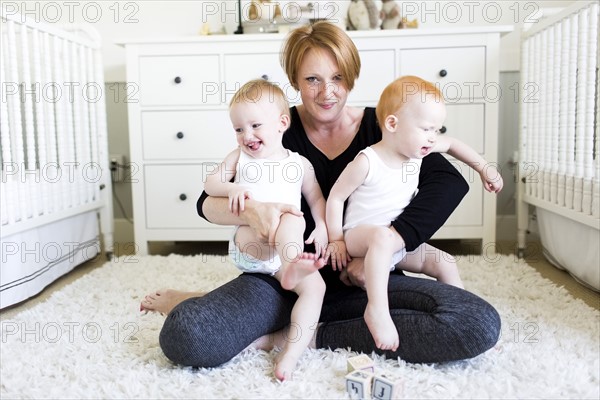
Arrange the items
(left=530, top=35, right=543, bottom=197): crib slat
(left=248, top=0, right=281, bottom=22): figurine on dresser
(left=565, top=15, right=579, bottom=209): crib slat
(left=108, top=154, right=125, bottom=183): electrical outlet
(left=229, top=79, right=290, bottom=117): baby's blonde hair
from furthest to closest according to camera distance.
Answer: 1. (left=108, top=154, right=125, bottom=183): electrical outlet
2. (left=248, top=0, right=281, bottom=22): figurine on dresser
3. (left=530, top=35, right=543, bottom=197): crib slat
4. (left=565, top=15, right=579, bottom=209): crib slat
5. (left=229, top=79, right=290, bottom=117): baby's blonde hair

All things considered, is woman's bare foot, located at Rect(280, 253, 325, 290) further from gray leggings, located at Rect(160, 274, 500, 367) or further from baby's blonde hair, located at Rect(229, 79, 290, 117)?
baby's blonde hair, located at Rect(229, 79, 290, 117)

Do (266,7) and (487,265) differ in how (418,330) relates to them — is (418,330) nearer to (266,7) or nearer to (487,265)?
(487,265)

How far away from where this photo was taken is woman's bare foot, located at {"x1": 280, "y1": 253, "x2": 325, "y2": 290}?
3.50 ft

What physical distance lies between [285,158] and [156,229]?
1218 mm

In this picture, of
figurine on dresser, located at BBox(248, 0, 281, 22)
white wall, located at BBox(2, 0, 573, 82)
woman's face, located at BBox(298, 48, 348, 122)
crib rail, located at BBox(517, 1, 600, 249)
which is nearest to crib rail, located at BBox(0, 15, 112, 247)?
white wall, located at BBox(2, 0, 573, 82)

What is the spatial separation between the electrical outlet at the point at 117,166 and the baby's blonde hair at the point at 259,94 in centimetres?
167

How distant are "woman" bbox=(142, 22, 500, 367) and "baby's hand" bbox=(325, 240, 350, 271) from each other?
26mm

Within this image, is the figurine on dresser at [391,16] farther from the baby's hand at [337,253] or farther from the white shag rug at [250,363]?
the baby's hand at [337,253]

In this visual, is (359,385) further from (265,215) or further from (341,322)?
(265,215)

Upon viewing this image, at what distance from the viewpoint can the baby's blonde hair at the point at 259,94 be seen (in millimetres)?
1223

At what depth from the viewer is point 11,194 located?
171cm

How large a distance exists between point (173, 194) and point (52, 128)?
0.52 meters

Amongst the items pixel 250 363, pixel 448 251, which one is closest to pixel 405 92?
pixel 250 363

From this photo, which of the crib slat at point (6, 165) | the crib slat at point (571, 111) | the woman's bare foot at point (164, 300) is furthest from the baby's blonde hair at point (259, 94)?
the crib slat at point (571, 111)
